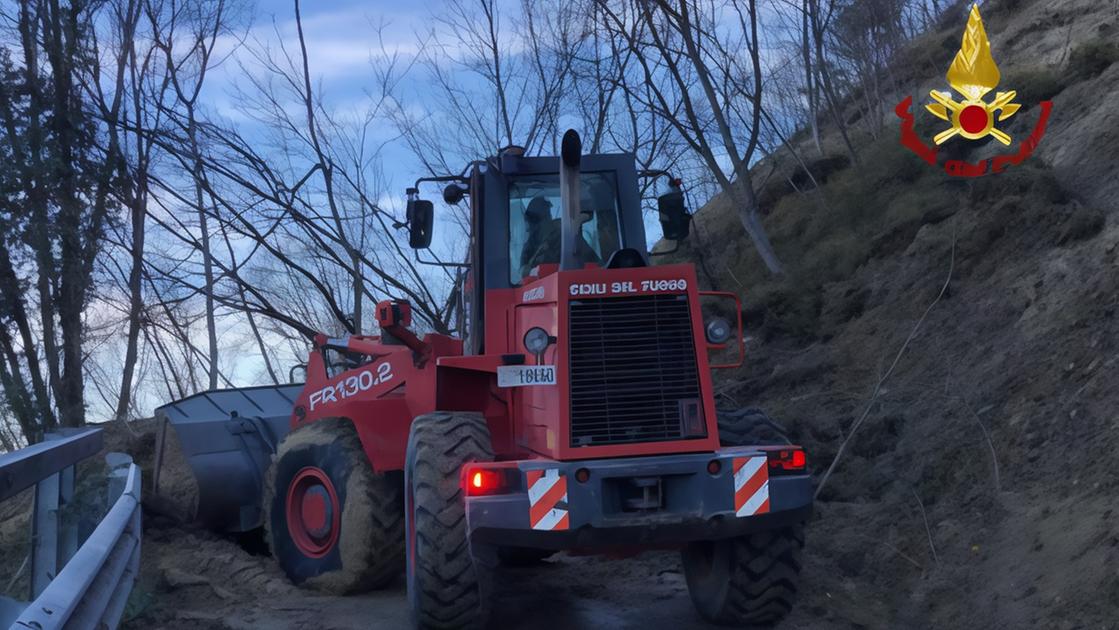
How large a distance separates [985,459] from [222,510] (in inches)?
252

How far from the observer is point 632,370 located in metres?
6.39

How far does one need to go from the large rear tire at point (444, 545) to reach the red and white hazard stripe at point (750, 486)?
56.8 inches

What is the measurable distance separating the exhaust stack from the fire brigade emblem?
776 centimetres

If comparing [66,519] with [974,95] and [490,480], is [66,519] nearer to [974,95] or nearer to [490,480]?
[490,480]

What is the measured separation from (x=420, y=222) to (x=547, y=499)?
268 cm

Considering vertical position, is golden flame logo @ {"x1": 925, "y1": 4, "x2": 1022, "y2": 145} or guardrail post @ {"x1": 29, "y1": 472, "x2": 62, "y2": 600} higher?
golden flame logo @ {"x1": 925, "y1": 4, "x2": 1022, "y2": 145}

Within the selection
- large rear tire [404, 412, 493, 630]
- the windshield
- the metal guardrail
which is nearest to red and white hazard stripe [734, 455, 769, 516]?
large rear tire [404, 412, 493, 630]

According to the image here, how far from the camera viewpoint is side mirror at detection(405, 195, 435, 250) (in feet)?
25.5

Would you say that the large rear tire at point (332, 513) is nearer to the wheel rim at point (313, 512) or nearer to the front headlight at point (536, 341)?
the wheel rim at point (313, 512)

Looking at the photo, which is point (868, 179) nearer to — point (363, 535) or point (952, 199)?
point (952, 199)

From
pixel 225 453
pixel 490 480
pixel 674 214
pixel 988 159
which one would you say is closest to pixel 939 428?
pixel 674 214

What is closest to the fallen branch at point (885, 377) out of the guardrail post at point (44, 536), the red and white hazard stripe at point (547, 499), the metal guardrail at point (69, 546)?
the red and white hazard stripe at point (547, 499)

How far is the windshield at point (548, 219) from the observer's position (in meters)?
7.50

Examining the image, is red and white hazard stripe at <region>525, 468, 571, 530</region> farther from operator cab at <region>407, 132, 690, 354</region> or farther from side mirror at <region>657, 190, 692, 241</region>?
side mirror at <region>657, 190, 692, 241</region>
